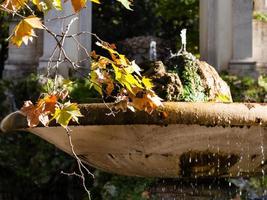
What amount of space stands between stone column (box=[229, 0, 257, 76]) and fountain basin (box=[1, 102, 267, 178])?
9.72 m

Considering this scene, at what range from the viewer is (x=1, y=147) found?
12320 mm

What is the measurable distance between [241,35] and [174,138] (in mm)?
10638

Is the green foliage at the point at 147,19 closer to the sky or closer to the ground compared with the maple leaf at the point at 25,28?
closer to the sky

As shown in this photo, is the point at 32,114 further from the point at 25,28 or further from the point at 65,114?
the point at 25,28

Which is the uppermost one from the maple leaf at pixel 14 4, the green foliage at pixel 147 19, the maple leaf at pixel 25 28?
the green foliage at pixel 147 19

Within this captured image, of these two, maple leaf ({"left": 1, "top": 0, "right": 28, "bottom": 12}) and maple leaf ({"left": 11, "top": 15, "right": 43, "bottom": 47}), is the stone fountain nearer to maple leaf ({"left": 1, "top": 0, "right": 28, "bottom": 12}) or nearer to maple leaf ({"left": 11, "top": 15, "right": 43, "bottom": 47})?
maple leaf ({"left": 1, "top": 0, "right": 28, "bottom": 12})

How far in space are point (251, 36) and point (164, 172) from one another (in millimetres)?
10124

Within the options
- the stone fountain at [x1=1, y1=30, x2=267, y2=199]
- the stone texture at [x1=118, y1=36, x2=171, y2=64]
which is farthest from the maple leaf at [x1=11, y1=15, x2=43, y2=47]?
the stone texture at [x1=118, y1=36, x2=171, y2=64]

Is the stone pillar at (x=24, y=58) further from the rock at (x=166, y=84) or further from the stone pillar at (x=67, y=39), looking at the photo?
the rock at (x=166, y=84)

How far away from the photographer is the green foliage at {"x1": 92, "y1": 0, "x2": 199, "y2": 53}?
2111cm

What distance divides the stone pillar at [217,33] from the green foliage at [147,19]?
15.9 ft

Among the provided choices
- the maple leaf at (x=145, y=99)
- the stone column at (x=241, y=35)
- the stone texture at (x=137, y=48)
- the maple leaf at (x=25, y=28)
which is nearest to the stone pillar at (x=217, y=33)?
the stone column at (x=241, y=35)

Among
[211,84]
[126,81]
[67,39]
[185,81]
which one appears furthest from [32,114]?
[67,39]

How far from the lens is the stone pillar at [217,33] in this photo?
15.1m
